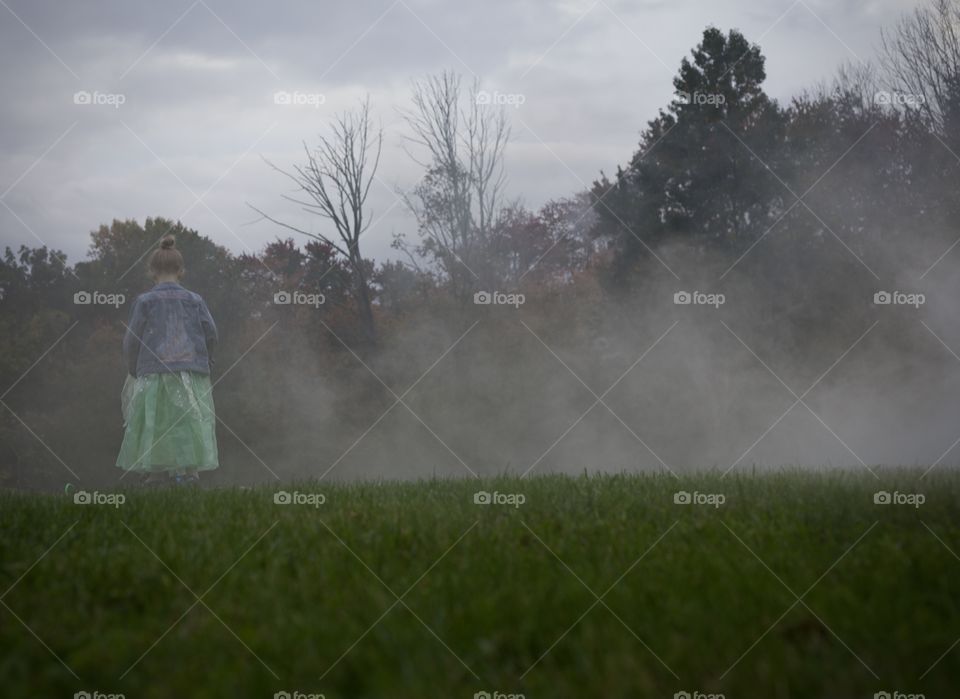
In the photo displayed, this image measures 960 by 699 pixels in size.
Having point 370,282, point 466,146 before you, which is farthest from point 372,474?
point 466,146

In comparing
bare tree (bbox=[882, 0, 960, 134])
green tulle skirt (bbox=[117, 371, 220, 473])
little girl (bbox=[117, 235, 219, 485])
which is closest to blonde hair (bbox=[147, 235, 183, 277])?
little girl (bbox=[117, 235, 219, 485])

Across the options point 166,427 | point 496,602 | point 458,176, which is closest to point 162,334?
point 166,427

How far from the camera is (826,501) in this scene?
5.06 m

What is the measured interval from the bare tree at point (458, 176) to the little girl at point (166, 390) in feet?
43.6

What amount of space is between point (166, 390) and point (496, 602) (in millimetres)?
6666

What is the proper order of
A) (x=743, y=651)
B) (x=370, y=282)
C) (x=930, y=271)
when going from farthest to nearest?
(x=370, y=282), (x=930, y=271), (x=743, y=651)

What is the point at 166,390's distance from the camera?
8773mm

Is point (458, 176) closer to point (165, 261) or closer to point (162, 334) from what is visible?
point (165, 261)

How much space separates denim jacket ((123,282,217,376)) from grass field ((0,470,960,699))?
3784mm

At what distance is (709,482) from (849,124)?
19.8m

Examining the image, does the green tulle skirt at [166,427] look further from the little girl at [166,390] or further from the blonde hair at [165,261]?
the blonde hair at [165,261]

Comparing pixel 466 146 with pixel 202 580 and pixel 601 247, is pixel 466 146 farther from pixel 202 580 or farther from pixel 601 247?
pixel 202 580

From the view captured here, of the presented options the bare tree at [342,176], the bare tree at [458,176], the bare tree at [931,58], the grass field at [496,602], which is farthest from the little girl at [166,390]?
the bare tree at [931,58]

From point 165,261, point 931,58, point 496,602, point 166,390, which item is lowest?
point 496,602
